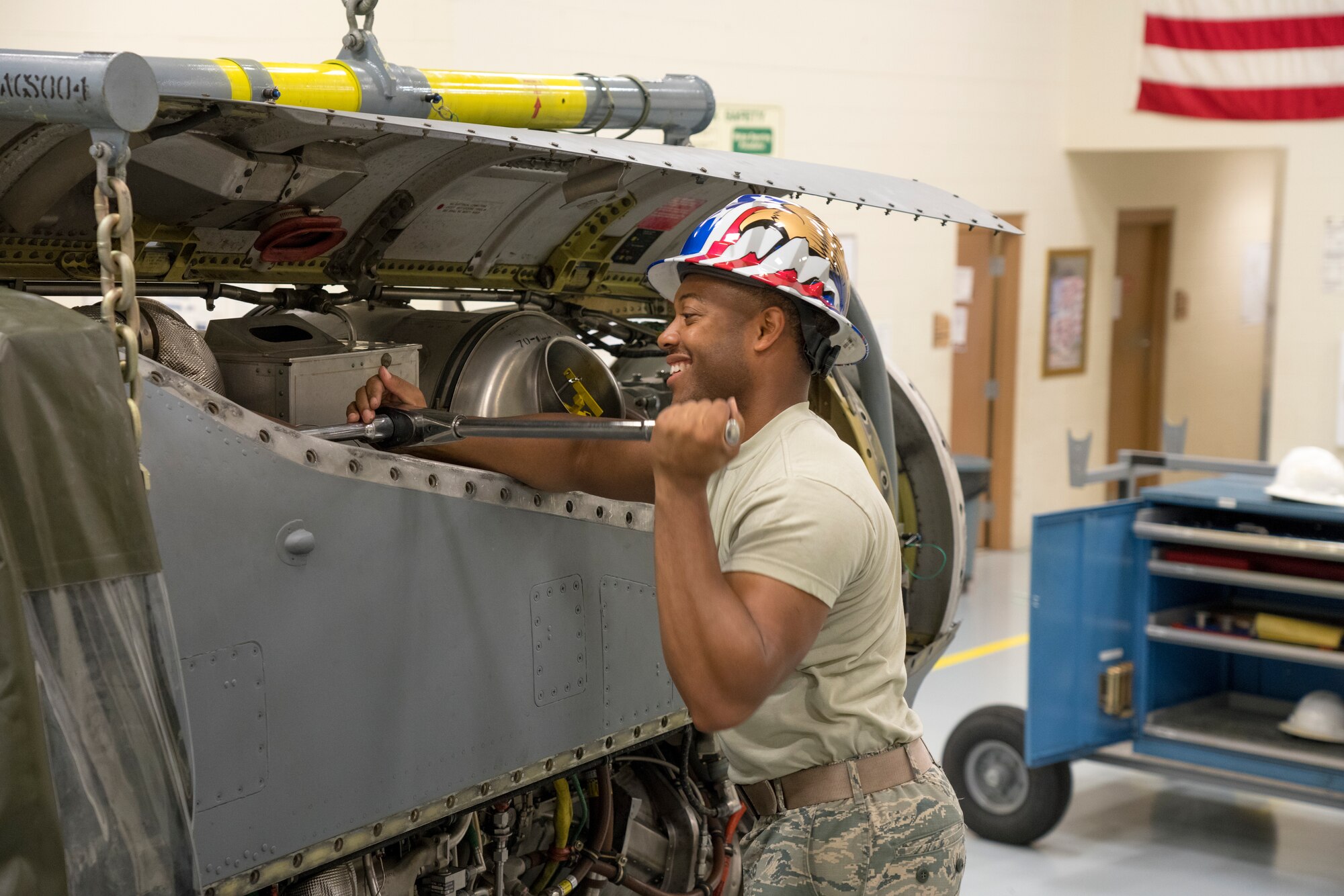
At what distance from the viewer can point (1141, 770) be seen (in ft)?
19.4

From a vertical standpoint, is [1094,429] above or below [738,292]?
below

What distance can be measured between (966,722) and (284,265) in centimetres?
389

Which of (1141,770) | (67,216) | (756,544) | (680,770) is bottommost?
(1141,770)

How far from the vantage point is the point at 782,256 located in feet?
7.67

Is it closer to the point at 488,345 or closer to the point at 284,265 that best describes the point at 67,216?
the point at 284,265

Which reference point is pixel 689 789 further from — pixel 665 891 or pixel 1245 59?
pixel 1245 59

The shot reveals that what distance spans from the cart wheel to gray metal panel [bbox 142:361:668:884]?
3.27 m

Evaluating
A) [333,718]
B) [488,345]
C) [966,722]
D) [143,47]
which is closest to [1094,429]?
[966,722]

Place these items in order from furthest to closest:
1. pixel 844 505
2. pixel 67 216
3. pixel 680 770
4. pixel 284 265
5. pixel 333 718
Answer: pixel 680 770 < pixel 284 265 < pixel 67 216 < pixel 333 718 < pixel 844 505

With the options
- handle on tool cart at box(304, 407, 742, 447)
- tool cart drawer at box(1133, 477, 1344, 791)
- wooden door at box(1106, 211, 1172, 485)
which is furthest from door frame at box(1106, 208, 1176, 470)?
handle on tool cart at box(304, 407, 742, 447)

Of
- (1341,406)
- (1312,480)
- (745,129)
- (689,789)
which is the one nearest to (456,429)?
(689,789)

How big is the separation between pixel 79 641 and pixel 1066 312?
1176 cm

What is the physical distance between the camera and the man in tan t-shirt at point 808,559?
2223mm

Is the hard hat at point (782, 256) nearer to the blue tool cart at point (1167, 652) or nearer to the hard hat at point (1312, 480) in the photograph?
the blue tool cart at point (1167, 652)
